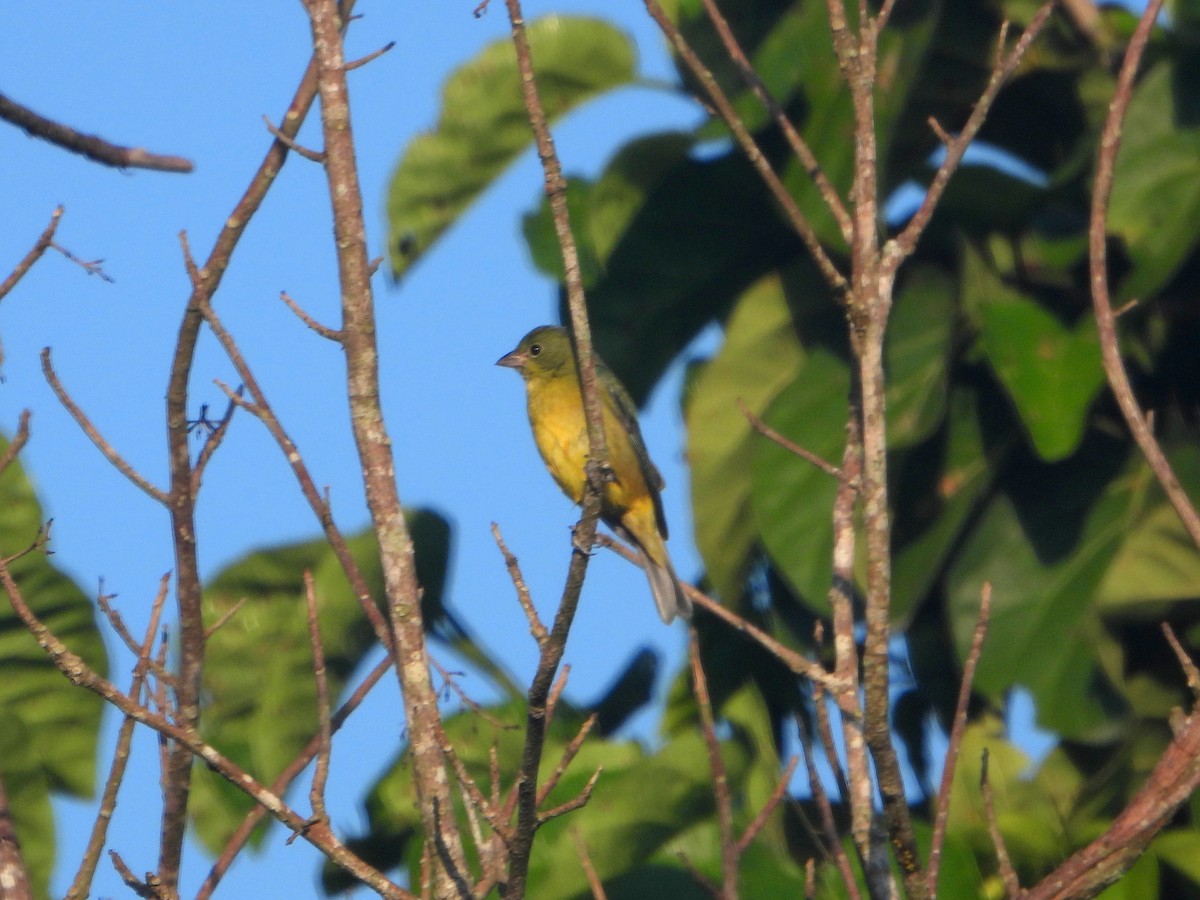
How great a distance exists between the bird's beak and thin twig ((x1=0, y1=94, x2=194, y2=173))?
435 cm

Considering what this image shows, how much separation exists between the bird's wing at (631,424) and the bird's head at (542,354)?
0.30 metres

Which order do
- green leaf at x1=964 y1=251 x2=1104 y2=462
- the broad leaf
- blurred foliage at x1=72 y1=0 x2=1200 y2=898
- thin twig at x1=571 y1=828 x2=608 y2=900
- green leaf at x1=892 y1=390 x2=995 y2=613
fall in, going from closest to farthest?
thin twig at x1=571 y1=828 x2=608 y2=900 → green leaf at x1=964 y1=251 x2=1104 y2=462 → blurred foliage at x1=72 y1=0 x2=1200 y2=898 → the broad leaf → green leaf at x1=892 y1=390 x2=995 y2=613

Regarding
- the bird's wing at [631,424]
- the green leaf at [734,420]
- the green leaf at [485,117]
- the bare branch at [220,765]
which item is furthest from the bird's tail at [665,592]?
the bare branch at [220,765]

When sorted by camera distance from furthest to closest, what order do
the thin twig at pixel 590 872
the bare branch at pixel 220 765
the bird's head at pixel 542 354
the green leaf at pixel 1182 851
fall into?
the bird's head at pixel 542 354 < the green leaf at pixel 1182 851 < the thin twig at pixel 590 872 < the bare branch at pixel 220 765

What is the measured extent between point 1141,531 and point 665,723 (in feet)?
6.01

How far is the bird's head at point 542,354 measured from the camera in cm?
652

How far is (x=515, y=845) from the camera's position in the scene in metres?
2.66

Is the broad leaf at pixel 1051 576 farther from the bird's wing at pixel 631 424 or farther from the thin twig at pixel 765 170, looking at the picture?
the thin twig at pixel 765 170

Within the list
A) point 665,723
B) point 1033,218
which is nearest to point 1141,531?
point 1033,218

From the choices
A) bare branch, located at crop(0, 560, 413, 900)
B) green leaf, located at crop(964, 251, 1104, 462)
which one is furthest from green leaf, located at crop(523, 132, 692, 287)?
bare branch, located at crop(0, 560, 413, 900)

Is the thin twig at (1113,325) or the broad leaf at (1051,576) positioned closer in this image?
the thin twig at (1113,325)

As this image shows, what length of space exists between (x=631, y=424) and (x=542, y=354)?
528 millimetres

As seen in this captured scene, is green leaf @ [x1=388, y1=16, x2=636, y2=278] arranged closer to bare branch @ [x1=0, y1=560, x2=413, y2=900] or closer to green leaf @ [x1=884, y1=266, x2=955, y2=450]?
green leaf @ [x1=884, y1=266, x2=955, y2=450]

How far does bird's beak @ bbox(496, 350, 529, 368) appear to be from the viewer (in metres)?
6.65
